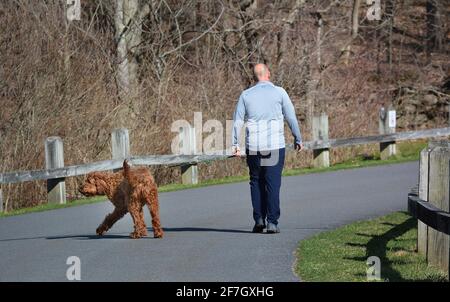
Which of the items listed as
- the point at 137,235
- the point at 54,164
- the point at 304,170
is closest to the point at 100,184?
the point at 137,235

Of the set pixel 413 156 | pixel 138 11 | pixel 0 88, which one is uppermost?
pixel 138 11

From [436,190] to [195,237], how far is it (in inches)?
133

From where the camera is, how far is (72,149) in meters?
20.1

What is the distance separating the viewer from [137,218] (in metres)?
11.5

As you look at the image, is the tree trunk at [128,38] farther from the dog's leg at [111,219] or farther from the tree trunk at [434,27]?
the tree trunk at [434,27]

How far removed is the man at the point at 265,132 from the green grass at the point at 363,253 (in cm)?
82

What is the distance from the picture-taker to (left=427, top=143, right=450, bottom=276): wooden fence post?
30.9 ft

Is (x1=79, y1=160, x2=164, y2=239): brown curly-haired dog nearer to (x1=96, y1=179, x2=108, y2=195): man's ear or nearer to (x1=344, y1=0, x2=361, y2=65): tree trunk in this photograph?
(x1=96, y1=179, x2=108, y2=195): man's ear

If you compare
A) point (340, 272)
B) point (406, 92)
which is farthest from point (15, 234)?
point (406, 92)

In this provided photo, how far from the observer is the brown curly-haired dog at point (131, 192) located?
1130 cm

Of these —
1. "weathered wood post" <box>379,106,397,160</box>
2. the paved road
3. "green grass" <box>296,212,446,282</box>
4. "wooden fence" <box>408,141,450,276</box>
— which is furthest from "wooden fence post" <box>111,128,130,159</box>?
"weathered wood post" <box>379,106,397,160</box>

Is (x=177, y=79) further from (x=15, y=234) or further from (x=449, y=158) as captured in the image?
(x=449, y=158)

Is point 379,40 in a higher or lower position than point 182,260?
higher

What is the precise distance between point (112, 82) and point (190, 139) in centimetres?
385
